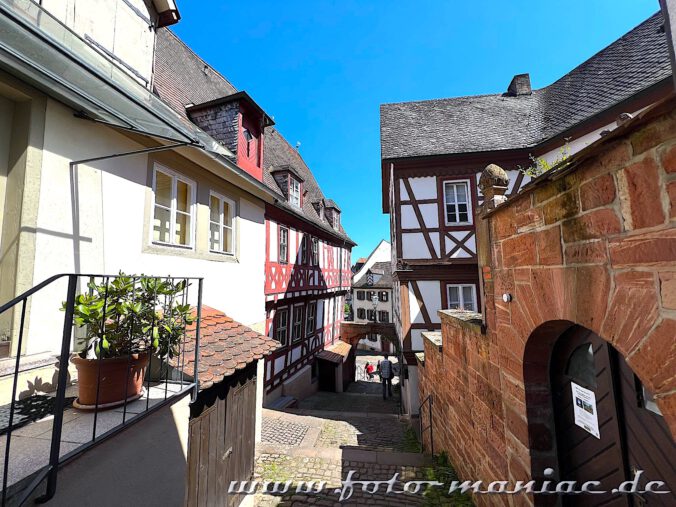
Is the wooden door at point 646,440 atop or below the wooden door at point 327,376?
atop

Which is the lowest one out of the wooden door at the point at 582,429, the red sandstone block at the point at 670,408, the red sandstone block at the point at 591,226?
the wooden door at the point at 582,429

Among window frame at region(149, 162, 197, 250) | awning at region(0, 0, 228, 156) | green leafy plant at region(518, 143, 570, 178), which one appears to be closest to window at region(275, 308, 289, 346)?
window frame at region(149, 162, 197, 250)

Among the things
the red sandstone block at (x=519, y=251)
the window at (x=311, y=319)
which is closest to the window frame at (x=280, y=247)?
the window at (x=311, y=319)

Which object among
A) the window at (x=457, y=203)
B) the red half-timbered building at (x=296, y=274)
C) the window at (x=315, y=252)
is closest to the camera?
the window at (x=457, y=203)

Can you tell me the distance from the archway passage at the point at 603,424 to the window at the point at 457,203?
7.37 metres

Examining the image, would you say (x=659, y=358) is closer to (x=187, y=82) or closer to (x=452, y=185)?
(x=452, y=185)

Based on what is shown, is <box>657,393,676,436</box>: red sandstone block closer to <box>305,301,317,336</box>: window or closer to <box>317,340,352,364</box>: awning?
<box>305,301,317,336</box>: window

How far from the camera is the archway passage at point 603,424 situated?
6.24 feet

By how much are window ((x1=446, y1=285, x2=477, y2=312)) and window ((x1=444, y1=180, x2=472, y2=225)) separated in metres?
2.01

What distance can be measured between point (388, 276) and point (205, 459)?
28.3 meters

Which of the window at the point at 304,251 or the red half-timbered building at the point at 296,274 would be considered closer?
the red half-timbered building at the point at 296,274

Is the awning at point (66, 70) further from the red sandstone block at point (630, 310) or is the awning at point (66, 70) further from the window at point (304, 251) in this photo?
the window at point (304, 251)

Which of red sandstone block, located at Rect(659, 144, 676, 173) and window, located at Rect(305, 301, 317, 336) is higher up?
red sandstone block, located at Rect(659, 144, 676, 173)

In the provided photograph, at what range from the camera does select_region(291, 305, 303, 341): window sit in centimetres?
1176
